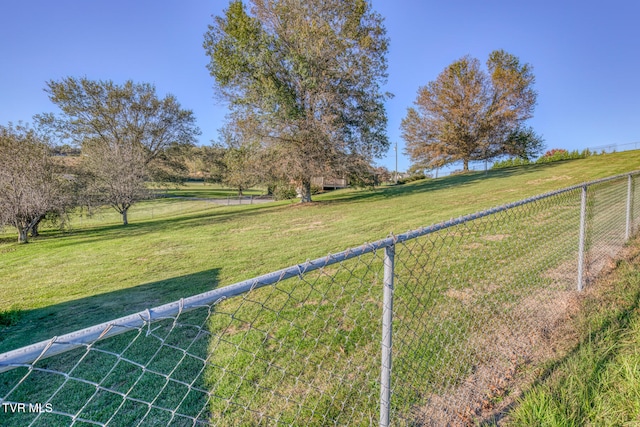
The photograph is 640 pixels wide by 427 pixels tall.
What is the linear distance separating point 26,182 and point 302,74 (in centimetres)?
1186

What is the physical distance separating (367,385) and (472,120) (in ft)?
89.4

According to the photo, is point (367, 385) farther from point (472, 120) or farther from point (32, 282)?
point (472, 120)

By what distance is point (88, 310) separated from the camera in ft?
15.0

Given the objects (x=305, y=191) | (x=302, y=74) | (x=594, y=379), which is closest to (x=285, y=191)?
(x=305, y=191)

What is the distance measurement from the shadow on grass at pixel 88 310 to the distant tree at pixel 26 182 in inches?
372

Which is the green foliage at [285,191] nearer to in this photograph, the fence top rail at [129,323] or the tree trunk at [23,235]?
the tree trunk at [23,235]

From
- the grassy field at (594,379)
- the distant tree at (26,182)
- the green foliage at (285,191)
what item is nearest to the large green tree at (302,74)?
the green foliage at (285,191)

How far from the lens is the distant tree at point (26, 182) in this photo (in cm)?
1113

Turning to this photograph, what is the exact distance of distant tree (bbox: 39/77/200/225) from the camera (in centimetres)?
1624

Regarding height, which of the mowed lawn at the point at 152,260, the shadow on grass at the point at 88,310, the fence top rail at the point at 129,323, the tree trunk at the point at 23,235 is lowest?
the shadow on grass at the point at 88,310

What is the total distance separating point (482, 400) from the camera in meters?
2.15

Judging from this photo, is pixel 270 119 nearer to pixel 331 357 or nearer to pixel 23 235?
pixel 23 235

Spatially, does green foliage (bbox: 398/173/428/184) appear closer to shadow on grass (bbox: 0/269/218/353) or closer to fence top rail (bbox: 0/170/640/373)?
shadow on grass (bbox: 0/269/218/353)

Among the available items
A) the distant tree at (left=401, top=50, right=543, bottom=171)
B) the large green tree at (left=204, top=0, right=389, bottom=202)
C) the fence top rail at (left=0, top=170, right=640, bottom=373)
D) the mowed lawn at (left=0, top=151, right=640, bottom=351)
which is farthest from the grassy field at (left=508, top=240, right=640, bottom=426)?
the distant tree at (left=401, top=50, right=543, bottom=171)
